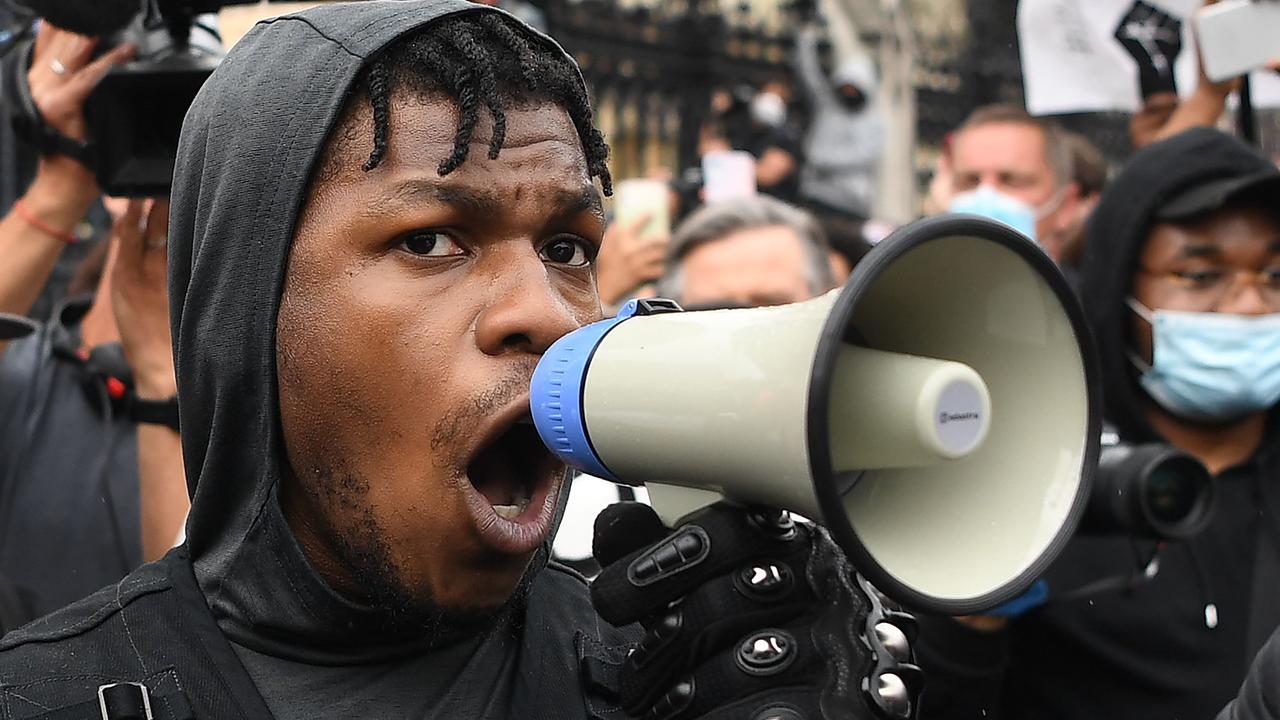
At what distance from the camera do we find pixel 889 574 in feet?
4.99

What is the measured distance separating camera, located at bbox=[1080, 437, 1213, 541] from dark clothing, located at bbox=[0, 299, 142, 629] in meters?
Answer: 2.13

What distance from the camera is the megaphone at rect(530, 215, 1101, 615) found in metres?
1.50

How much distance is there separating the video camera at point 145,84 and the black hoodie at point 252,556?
0.92 metres

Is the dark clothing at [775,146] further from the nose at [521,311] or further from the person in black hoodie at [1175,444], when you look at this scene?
the nose at [521,311]

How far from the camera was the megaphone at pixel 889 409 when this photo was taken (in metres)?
1.50

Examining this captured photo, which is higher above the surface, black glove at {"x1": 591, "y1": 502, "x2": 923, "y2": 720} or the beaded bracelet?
black glove at {"x1": 591, "y1": 502, "x2": 923, "y2": 720}

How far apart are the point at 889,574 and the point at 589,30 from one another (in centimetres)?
861

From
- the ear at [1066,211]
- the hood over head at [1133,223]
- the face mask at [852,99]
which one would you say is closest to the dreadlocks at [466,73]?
the hood over head at [1133,223]

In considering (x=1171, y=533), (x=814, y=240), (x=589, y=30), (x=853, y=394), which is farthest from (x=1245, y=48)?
(x=589, y=30)

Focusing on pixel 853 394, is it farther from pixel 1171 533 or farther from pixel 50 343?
pixel 50 343

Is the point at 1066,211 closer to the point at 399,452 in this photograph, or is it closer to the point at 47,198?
the point at 47,198

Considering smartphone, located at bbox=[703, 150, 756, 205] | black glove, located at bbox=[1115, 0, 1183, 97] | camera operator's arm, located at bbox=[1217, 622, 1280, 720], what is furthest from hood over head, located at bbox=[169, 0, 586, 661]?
black glove, located at bbox=[1115, 0, 1183, 97]

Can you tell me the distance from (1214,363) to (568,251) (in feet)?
8.53

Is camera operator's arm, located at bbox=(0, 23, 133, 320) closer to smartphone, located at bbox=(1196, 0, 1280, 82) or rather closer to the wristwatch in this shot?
the wristwatch
